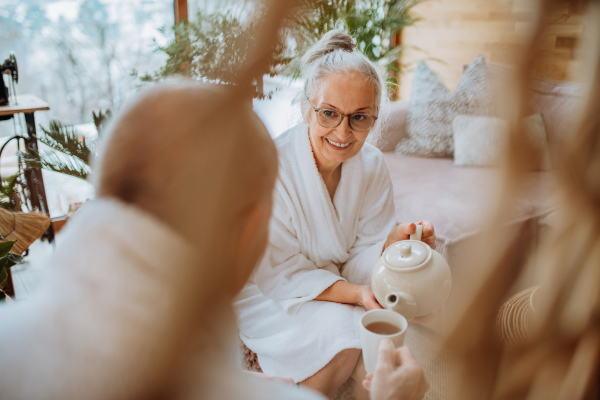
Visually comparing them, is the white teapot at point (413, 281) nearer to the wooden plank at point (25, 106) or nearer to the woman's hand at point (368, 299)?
the woman's hand at point (368, 299)

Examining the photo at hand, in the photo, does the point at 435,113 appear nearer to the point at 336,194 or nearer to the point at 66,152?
the point at 336,194

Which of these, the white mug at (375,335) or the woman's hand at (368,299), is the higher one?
the white mug at (375,335)

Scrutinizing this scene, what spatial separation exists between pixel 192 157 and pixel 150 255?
0.03 metres

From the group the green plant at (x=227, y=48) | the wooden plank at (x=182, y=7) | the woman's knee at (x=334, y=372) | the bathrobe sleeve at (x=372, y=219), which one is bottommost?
Result: the woman's knee at (x=334, y=372)

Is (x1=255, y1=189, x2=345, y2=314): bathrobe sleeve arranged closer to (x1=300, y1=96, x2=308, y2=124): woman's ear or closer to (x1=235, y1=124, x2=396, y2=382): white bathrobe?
(x1=235, y1=124, x2=396, y2=382): white bathrobe

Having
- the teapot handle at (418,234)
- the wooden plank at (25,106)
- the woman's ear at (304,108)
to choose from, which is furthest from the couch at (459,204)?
the wooden plank at (25,106)

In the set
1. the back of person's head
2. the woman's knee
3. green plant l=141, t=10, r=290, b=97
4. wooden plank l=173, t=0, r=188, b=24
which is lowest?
the woman's knee

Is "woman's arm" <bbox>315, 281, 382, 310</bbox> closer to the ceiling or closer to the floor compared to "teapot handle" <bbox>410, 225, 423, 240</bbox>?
closer to the floor

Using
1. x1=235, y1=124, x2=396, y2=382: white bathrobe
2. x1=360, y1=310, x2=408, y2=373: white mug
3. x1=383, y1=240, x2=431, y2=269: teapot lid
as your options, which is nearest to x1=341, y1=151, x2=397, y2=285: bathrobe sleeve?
x1=235, y1=124, x2=396, y2=382: white bathrobe

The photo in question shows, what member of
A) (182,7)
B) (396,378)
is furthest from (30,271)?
(396,378)

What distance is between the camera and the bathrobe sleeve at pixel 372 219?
1.52 m

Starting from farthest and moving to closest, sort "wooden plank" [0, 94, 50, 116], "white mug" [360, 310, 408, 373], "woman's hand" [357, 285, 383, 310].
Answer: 1. "wooden plank" [0, 94, 50, 116]
2. "woman's hand" [357, 285, 383, 310]
3. "white mug" [360, 310, 408, 373]

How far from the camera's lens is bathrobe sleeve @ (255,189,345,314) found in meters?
1.36

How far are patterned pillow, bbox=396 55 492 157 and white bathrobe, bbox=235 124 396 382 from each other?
4.57ft
